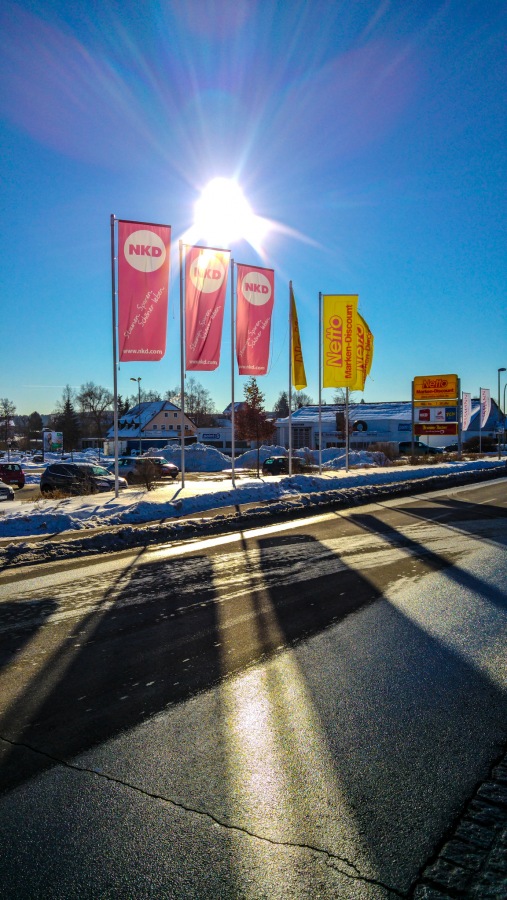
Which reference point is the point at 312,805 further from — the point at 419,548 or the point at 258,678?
the point at 419,548

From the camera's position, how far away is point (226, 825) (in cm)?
290

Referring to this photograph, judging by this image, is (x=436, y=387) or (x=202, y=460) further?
(x=202, y=460)

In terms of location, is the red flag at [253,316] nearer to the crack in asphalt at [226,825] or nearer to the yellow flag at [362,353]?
the yellow flag at [362,353]

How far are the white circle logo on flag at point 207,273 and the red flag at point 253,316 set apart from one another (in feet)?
6.15

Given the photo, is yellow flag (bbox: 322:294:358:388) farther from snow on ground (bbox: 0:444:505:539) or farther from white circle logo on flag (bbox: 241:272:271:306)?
white circle logo on flag (bbox: 241:272:271:306)

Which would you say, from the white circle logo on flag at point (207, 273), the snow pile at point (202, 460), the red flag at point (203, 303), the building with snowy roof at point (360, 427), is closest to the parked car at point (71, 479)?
the red flag at point (203, 303)

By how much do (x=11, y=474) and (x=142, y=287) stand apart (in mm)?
17772

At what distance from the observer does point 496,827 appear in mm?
2912

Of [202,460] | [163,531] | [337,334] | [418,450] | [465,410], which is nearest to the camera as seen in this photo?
[163,531]

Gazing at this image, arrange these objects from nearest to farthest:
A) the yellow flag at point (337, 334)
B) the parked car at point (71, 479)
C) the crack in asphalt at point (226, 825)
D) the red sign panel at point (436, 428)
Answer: the crack in asphalt at point (226, 825)
the parked car at point (71, 479)
the yellow flag at point (337, 334)
the red sign panel at point (436, 428)

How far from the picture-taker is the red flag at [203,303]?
61.0 ft

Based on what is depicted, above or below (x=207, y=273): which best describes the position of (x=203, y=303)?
below

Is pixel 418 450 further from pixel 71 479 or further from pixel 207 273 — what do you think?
pixel 207 273

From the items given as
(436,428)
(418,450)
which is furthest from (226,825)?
(418,450)
